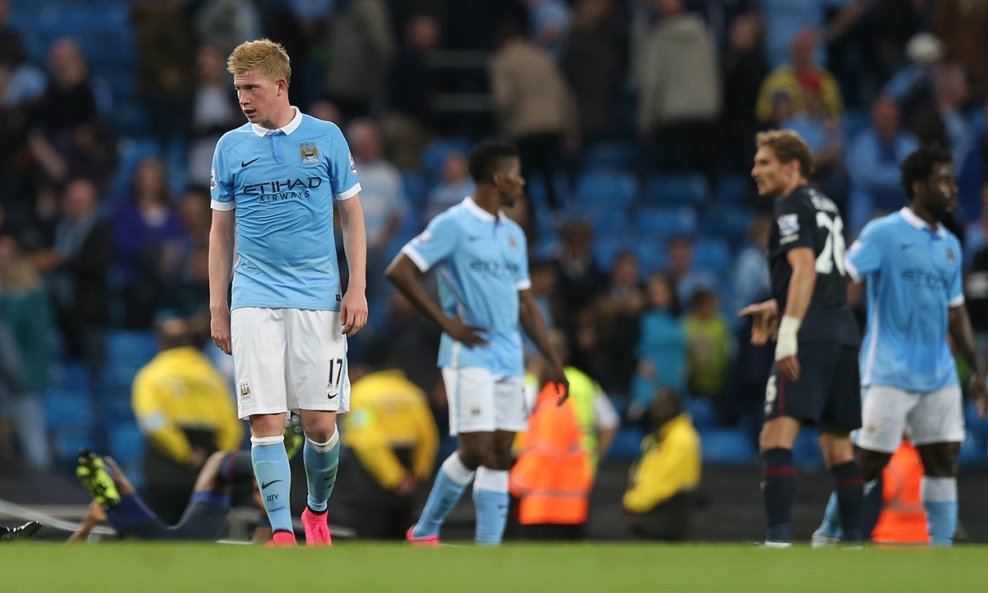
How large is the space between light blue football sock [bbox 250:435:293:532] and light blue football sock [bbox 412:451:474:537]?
1903mm

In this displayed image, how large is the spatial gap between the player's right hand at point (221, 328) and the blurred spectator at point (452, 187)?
9.61 meters

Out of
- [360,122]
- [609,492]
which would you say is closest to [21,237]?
[360,122]

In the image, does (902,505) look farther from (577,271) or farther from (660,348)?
(577,271)

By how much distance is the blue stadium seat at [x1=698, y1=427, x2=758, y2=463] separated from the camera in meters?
17.1

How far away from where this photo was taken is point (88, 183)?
1764 cm

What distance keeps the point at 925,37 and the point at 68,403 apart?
376 inches

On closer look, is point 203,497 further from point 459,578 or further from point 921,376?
point 459,578

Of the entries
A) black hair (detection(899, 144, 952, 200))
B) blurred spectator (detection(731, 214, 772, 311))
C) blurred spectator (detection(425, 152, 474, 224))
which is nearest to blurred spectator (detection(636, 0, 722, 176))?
blurred spectator (detection(731, 214, 772, 311))

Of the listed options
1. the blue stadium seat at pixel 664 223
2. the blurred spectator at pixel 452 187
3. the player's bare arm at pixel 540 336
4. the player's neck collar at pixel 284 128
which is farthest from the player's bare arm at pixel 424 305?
the blue stadium seat at pixel 664 223

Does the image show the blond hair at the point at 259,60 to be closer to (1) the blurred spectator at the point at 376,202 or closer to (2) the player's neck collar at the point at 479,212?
(2) the player's neck collar at the point at 479,212

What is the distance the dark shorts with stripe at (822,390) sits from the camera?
9.59m

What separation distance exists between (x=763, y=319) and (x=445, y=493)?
1.97 metres

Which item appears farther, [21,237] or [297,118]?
[21,237]

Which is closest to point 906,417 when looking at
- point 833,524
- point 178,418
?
point 833,524
